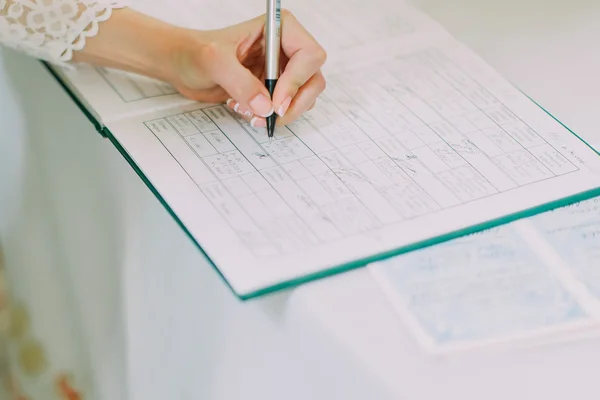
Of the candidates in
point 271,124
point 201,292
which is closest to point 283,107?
point 271,124

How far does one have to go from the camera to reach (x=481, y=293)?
438 mm

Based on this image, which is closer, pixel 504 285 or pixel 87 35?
pixel 504 285

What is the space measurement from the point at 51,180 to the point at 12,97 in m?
0.10

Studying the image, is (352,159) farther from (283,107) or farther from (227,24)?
(227,24)

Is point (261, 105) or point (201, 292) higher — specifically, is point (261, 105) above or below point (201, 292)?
above

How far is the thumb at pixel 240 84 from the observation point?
0.56m

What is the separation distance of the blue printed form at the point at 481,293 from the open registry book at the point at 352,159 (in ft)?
0.05

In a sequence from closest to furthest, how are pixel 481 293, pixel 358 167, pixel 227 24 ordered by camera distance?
1. pixel 481 293
2. pixel 358 167
3. pixel 227 24

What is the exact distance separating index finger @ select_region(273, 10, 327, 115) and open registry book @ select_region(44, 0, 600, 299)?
3 cm

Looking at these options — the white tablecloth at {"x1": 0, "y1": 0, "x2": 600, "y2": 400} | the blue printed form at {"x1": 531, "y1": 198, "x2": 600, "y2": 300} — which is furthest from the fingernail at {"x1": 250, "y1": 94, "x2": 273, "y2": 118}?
the blue printed form at {"x1": 531, "y1": 198, "x2": 600, "y2": 300}

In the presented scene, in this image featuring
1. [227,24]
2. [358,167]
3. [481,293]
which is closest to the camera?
[481,293]

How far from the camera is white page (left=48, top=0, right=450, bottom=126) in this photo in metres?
0.62

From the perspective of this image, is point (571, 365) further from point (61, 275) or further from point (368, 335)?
point (61, 275)

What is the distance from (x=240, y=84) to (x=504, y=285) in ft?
0.82
